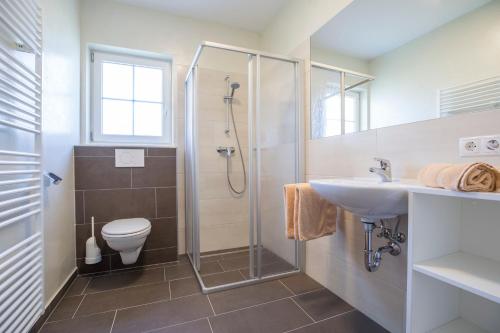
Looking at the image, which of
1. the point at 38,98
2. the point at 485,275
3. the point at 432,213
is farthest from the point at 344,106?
the point at 38,98

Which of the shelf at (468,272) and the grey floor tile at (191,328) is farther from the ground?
the shelf at (468,272)

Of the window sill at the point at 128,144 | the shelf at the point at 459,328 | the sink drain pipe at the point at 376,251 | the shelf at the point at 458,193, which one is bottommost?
the shelf at the point at 459,328

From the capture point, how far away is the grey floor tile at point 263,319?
139 cm

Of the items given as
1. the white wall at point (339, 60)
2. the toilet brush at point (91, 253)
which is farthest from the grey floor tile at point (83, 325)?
the white wall at point (339, 60)

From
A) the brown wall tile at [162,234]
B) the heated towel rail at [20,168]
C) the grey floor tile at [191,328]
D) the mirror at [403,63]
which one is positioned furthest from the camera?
the brown wall tile at [162,234]

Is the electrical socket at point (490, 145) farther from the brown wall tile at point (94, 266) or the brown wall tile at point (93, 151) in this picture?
the brown wall tile at point (94, 266)

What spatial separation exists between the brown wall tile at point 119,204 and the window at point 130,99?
1.83 feet

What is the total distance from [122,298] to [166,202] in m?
0.88

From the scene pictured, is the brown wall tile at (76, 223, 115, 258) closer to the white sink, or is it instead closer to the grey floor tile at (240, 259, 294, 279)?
the grey floor tile at (240, 259, 294, 279)

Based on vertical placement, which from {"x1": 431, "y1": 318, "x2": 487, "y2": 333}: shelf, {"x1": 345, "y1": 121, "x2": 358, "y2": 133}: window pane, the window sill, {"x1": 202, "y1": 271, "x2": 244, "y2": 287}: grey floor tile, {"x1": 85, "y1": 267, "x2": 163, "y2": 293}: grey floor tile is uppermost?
{"x1": 345, "y1": 121, "x2": 358, "y2": 133}: window pane

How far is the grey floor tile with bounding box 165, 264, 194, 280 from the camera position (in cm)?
205

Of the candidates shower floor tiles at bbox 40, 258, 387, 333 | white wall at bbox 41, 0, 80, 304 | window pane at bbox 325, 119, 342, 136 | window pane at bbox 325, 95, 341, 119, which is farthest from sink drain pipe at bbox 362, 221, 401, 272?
white wall at bbox 41, 0, 80, 304

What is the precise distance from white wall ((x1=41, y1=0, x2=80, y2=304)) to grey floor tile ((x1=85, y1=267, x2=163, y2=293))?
8.8 inches

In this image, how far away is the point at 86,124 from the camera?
2.25 meters
